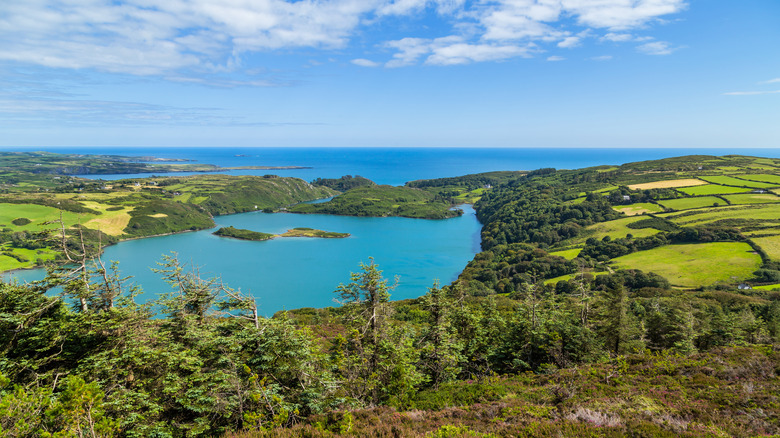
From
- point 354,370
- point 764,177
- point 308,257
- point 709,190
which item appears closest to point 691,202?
point 709,190

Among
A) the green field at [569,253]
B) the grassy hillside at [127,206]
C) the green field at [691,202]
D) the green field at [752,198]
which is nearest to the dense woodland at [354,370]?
the green field at [569,253]

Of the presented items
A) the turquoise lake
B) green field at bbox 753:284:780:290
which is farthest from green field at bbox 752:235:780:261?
the turquoise lake

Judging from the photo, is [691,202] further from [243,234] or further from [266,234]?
[243,234]

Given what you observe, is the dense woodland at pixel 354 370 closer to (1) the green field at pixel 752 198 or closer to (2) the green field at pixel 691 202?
(2) the green field at pixel 691 202

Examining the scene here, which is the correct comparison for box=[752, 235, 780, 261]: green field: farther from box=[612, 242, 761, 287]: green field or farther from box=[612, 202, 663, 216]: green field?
box=[612, 202, 663, 216]: green field

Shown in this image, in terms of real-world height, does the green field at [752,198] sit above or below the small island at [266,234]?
above
